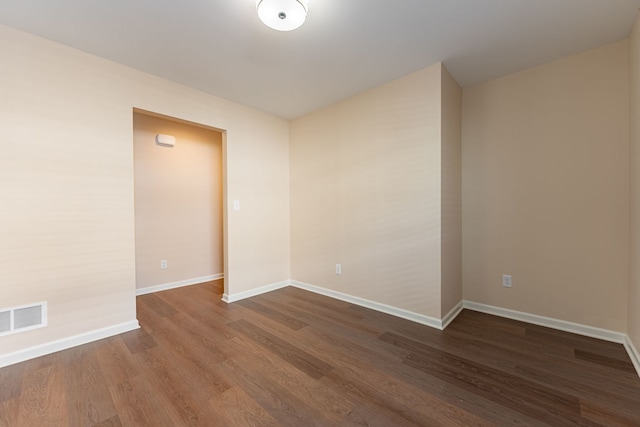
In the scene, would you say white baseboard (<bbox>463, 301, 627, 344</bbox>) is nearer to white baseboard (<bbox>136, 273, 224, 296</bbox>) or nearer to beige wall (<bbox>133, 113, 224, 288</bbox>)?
white baseboard (<bbox>136, 273, 224, 296</bbox>)

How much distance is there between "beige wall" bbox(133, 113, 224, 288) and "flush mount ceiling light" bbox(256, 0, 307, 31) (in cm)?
233

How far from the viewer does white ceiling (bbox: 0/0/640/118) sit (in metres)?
1.67

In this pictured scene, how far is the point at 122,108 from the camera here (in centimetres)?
233

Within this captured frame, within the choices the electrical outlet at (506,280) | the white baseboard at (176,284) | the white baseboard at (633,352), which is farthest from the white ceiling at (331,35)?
the white baseboard at (176,284)

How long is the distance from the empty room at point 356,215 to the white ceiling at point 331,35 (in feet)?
0.06

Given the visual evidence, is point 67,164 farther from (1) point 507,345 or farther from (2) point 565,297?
(2) point 565,297

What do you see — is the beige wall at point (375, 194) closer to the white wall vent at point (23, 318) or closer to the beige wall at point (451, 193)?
the beige wall at point (451, 193)

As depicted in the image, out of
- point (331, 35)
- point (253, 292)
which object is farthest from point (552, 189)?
point (253, 292)

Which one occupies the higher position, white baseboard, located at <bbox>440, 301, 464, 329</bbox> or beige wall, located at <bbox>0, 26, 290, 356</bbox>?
beige wall, located at <bbox>0, 26, 290, 356</bbox>

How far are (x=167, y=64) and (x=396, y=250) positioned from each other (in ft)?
9.23

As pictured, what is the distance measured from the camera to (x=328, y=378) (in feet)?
5.50

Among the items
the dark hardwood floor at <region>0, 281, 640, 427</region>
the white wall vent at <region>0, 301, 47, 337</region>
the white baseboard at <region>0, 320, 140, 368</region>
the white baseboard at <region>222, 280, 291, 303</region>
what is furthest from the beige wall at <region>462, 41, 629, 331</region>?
the white wall vent at <region>0, 301, 47, 337</region>

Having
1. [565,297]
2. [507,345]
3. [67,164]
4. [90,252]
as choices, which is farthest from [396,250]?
[67,164]

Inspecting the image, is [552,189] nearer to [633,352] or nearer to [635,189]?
[635,189]
